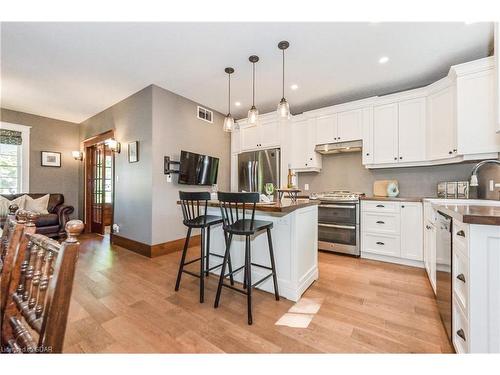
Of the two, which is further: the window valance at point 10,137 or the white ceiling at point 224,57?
the window valance at point 10,137

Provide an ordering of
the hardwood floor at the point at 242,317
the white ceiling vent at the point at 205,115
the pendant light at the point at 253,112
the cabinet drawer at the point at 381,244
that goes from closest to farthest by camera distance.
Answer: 1. the hardwood floor at the point at 242,317
2. the pendant light at the point at 253,112
3. the cabinet drawer at the point at 381,244
4. the white ceiling vent at the point at 205,115

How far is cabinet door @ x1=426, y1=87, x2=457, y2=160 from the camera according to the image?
271 centimetres

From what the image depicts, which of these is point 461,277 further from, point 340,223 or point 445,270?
point 340,223

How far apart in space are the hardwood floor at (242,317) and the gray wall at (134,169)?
0.98 meters

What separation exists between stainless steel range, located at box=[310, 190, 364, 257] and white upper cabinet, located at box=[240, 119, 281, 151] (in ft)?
4.84

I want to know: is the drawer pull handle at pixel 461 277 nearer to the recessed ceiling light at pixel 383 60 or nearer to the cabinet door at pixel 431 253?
the cabinet door at pixel 431 253

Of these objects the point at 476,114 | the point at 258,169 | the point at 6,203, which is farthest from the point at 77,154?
the point at 476,114

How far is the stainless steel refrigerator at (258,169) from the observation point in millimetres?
4137

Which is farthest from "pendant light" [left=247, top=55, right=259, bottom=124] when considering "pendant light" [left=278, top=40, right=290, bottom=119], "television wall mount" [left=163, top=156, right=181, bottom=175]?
"television wall mount" [left=163, top=156, right=181, bottom=175]

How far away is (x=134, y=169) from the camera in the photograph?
12.0 ft

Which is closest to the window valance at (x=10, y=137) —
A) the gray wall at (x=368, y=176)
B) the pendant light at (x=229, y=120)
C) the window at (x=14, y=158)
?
the window at (x=14, y=158)

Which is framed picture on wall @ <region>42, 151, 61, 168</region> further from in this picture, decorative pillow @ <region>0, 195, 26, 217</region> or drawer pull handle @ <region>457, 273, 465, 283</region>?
drawer pull handle @ <region>457, 273, 465, 283</region>

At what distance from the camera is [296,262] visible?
2037 mm
